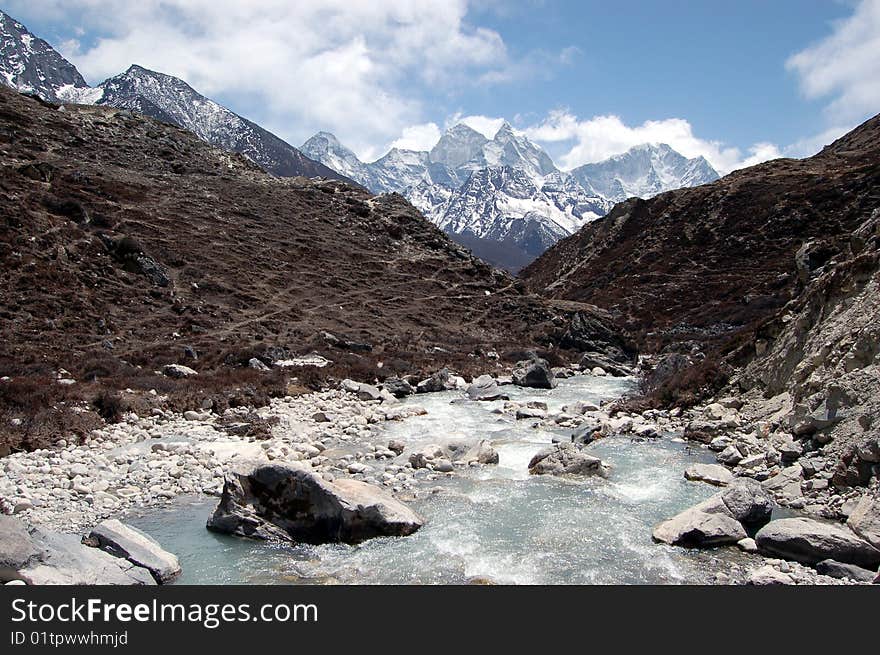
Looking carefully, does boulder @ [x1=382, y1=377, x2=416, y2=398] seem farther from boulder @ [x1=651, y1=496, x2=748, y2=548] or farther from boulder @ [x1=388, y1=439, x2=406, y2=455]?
boulder @ [x1=651, y1=496, x2=748, y2=548]

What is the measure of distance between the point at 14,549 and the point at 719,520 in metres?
13.2

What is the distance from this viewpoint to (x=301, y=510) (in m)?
13.2

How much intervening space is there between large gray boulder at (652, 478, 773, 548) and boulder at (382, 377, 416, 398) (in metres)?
22.2

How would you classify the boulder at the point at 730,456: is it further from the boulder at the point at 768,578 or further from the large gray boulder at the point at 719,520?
the boulder at the point at 768,578

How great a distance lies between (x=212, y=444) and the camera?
19688mm

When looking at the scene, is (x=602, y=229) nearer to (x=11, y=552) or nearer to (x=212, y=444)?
(x=212, y=444)

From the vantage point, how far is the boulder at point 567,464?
1742cm

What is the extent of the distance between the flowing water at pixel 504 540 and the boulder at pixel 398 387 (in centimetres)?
1564

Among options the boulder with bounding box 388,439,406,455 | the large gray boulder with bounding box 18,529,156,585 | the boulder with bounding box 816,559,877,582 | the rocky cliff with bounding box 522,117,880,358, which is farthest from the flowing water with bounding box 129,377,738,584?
the rocky cliff with bounding box 522,117,880,358

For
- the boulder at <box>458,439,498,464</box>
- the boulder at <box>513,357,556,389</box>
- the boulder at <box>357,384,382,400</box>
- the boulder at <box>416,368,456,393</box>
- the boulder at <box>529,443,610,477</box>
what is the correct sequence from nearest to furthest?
the boulder at <box>529,443,610,477</box> < the boulder at <box>458,439,498,464</box> < the boulder at <box>357,384,382,400</box> < the boulder at <box>416,368,456,393</box> < the boulder at <box>513,357,556,389</box>

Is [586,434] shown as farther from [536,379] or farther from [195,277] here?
[195,277]

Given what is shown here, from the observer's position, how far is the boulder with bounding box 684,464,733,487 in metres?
16.5

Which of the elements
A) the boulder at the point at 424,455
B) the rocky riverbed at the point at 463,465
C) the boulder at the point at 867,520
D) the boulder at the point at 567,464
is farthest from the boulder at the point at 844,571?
the boulder at the point at 424,455
